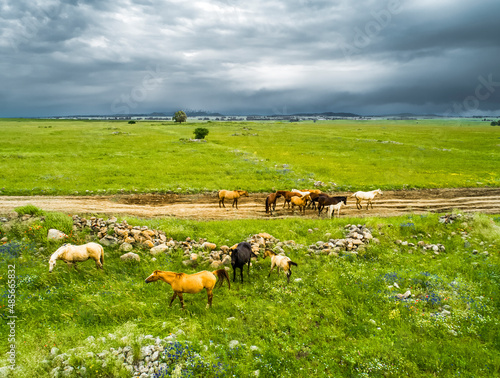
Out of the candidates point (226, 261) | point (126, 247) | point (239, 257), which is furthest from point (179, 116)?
point (239, 257)

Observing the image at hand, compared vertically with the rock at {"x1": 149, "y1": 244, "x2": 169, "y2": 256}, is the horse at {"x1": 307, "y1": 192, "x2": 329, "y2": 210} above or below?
above

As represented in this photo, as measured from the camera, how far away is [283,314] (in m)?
9.34

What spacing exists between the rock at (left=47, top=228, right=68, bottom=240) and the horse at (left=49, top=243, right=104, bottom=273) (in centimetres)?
235

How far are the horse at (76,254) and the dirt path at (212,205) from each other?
819 centimetres

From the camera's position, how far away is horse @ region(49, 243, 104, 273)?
1099 cm

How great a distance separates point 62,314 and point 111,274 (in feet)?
8.40

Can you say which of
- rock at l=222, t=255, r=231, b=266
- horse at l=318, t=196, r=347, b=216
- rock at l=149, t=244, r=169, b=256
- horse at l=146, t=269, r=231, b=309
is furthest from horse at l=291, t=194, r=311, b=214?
horse at l=146, t=269, r=231, b=309

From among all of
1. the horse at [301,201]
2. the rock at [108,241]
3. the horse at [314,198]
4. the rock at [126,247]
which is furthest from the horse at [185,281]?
the horse at [314,198]

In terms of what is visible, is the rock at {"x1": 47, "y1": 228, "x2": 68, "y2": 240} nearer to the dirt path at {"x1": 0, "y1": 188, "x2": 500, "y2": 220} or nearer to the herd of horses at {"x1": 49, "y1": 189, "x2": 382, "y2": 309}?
the herd of horses at {"x1": 49, "y1": 189, "x2": 382, "y2": 309}

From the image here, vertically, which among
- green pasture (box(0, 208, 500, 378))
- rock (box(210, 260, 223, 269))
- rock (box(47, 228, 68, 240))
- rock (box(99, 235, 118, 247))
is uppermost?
rock (box(47, 228, 68, 240))

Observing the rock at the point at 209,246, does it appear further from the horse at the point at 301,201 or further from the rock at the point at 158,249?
the horse at the point at 301,201

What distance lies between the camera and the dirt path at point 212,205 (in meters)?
20.4

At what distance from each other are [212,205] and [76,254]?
484 inches

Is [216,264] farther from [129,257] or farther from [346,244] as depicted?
[346,244]
